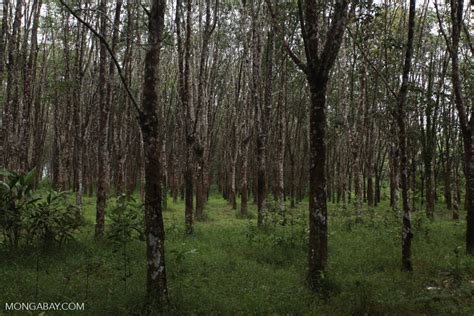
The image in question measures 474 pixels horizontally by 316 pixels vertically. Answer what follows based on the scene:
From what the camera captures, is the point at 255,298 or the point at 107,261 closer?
the point at 255,298

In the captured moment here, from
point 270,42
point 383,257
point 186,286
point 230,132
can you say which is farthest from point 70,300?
point 230,132

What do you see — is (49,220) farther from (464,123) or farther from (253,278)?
(464,123)

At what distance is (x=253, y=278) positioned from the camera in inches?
318

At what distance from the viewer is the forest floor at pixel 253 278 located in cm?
645

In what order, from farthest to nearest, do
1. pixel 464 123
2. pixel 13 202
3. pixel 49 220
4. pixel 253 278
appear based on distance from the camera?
1. pixel 464 123
2. pixel 13 202
3. pixel 49 220
4. pixel 253 278

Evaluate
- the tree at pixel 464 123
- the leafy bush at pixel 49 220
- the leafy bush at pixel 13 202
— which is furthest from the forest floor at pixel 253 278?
the tree at pixel 464 123

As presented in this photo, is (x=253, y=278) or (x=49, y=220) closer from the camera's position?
(x=253, y=278)

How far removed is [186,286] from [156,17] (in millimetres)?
4570

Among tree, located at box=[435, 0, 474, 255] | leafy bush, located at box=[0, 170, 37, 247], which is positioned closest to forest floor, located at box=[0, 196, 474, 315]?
leafy bush, located at box=[0, 170, 37, 247]

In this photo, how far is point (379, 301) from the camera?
6496mm

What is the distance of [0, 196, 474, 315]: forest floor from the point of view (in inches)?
254

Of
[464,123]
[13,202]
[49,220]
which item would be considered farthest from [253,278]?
[464,123]

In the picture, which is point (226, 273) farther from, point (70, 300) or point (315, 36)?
point (315, 36)

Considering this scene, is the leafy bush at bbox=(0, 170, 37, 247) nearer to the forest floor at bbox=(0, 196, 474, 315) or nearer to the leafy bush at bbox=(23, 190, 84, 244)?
the leafy bush at bbox=(23, 190, 84, 244)
